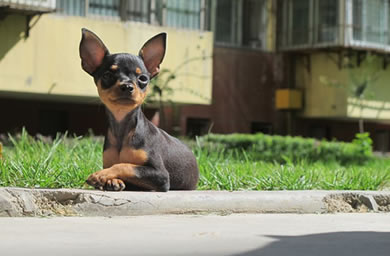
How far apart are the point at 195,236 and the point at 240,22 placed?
19841mm

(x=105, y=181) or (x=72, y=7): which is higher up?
(x=72, y=7)

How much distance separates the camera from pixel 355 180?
30.9ft

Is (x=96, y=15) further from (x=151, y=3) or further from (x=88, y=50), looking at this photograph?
(x=88, y=50)

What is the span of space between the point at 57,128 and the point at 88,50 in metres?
14.0

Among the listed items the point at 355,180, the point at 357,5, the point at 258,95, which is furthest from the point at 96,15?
the point at 355,180

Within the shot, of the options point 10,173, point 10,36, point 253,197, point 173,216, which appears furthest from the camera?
point 10,36

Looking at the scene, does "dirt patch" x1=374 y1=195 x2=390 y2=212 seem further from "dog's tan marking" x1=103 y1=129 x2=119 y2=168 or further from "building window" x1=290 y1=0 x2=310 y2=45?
"building window" x1=290 y1=0 x2=310 y2=45

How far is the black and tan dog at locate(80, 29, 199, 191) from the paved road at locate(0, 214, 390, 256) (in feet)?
1.76

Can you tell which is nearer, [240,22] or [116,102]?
[116,102]

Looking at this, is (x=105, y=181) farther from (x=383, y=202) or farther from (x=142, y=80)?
(x=383, y=202)

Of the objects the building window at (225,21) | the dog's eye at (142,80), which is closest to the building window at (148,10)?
the building window at (225,21)

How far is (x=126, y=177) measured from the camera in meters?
6.98

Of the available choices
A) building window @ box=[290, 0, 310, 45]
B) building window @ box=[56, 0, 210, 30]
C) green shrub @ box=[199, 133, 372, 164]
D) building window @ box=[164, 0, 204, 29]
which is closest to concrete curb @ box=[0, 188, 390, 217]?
green shrub @ box=[199, 133, 372, 164]

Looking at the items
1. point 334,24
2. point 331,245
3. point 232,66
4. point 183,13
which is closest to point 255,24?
point 232,66
